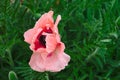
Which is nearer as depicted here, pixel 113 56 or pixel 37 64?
pixel 37 64

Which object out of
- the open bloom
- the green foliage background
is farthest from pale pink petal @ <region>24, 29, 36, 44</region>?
the green foliage background

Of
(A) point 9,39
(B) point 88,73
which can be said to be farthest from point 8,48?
(B) point 88,73

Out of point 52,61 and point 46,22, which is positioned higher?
point 46,22

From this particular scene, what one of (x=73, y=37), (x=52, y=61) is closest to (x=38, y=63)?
(x=52, y=61)

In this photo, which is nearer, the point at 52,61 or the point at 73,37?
the point at 52,61

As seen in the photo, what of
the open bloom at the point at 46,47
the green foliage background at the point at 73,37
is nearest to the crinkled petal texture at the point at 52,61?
the open bloom at the point at 46,47

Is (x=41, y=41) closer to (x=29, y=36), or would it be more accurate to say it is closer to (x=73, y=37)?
(x=29, y=36)

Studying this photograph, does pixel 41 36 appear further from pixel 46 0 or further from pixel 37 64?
pixel 46 0
